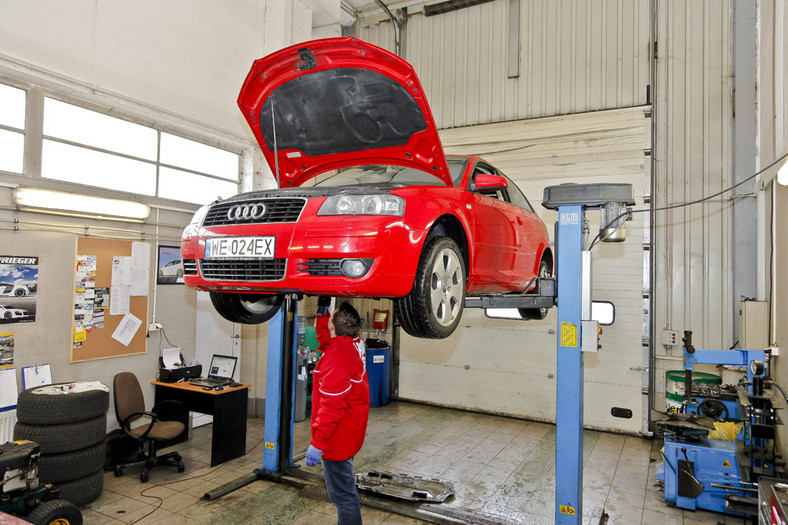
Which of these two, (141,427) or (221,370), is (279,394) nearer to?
(221,370)

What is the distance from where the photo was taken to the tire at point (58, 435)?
380cm

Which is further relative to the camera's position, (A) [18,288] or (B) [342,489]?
(A) [18,288]

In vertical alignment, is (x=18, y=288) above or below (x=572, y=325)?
above

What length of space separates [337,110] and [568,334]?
2.05 meters

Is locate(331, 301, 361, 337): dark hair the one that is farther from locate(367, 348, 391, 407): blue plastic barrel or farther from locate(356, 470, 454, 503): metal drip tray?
locate(367, 348, 391, 407): blue plastic barrel

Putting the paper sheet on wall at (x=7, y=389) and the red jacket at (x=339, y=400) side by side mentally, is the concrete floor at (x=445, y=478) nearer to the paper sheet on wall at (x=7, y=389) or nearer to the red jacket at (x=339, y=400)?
the paper sheet on wall at (x=7, y=389)

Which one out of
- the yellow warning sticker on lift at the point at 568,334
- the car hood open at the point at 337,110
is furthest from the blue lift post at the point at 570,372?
the car hood open at the point at 337,110

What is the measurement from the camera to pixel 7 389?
13.6ft

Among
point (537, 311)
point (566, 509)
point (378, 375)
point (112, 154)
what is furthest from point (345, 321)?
point (378, 375)

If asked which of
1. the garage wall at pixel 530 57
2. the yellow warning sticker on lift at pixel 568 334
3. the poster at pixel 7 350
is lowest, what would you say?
the poster at pixel 7 350

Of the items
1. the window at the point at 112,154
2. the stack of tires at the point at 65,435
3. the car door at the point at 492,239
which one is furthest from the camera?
the window at the point at 112,154

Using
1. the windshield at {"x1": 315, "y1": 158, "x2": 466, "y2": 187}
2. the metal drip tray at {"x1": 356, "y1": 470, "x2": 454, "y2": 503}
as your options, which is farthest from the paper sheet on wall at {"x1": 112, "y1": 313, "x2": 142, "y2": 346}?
the windshield at {"x1": 315, "y1": 158, "x2": 466, "y2": 187}

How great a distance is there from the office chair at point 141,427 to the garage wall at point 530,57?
5740 mm

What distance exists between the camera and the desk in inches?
194
